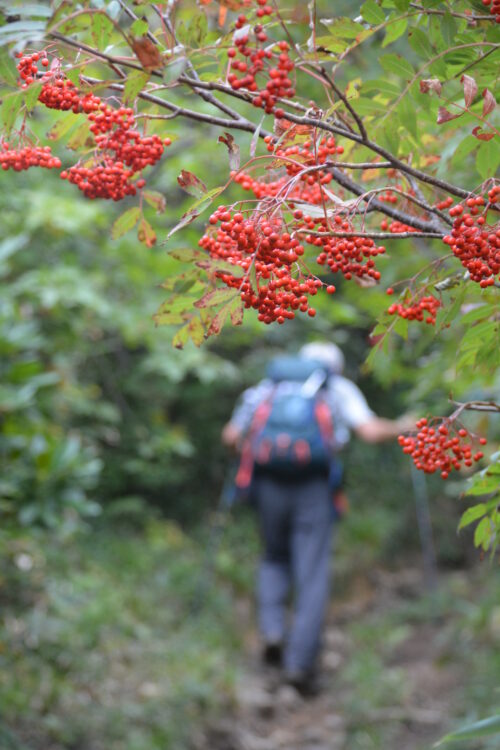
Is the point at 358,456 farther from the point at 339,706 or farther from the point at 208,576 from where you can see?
the point at 339,706

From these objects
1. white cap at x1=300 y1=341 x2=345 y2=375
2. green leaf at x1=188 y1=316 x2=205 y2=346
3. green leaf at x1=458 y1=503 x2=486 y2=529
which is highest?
green leaf at x1=188 y1=316 x2=205 y2=346

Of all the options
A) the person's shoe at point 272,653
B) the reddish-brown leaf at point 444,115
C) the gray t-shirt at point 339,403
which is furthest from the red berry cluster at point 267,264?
the person's shoe at point 272,653

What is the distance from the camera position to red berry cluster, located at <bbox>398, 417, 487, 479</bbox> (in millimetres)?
1639

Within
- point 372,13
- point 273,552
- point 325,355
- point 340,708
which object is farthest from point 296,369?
point 372,13

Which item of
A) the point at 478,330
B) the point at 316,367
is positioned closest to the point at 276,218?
the point at 478,330

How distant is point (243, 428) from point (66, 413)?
166 cm

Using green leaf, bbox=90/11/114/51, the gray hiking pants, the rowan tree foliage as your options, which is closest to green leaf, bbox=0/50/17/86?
the rowan tree foliage

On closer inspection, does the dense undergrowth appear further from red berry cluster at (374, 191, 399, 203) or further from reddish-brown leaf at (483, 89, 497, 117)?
reddish-brown leaf at (483, 89, 497, 117)

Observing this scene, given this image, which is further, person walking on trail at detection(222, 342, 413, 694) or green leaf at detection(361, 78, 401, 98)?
person walking on trail at detection(222, 342, 413, 694)

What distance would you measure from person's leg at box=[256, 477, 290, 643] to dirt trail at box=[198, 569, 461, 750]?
1.25 feet

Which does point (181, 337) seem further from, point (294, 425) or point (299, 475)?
point (299, 475)

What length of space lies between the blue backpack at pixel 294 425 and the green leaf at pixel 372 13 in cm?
408

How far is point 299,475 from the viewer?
566 cm

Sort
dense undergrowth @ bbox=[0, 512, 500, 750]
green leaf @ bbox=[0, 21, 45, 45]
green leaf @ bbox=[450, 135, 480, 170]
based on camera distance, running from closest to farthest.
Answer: green leaf @ bbox=[0, 21, 45, 45], green leaf @ bbox=[450, 135, 480, 170], dense undergrowth @ bbox=[0, 512, 500, 750]
